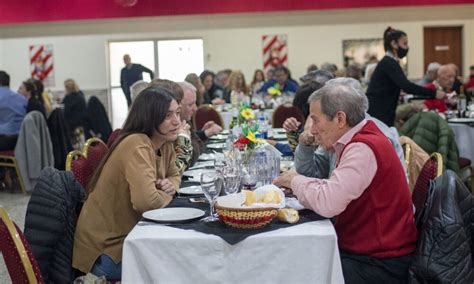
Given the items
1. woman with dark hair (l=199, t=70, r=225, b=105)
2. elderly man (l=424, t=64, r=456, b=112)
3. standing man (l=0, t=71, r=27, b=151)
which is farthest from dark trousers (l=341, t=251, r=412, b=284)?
woman with dark hair (l=199, t=70, r=225, b=105)

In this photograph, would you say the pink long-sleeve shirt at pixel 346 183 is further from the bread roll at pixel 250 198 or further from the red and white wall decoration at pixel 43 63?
the red and white wall decoration at pixel 43 63

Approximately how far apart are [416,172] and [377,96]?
2195 millimetres

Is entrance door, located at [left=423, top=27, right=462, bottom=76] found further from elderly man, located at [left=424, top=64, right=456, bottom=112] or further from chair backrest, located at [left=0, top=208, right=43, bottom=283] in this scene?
chair backrest, located at [left=0, top=208, right=43, bottom=283]

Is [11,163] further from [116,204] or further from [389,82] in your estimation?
[116,204]

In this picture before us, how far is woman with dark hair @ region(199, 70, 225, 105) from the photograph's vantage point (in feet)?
29.5

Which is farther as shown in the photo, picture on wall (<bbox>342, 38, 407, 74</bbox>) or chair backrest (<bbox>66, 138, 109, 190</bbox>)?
picture on wall (<bbox>342, 38, 407, 74</bbox>)

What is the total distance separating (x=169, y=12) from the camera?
9242 millimetres

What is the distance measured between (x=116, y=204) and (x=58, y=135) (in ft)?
15.9

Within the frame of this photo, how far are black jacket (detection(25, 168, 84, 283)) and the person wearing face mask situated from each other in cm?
353

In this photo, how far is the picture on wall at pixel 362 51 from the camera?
1205 centimetres

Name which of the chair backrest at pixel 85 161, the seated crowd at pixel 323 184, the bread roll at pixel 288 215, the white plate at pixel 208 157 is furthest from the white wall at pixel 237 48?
the bread roll at pixel 288 215

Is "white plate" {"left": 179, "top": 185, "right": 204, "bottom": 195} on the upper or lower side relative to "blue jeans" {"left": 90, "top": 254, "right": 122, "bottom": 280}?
upper

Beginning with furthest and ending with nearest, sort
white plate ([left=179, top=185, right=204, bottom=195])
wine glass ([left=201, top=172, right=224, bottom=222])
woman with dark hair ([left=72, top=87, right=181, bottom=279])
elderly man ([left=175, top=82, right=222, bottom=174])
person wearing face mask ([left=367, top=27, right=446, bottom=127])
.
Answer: person wearing face mask ([left=367, top=27, right=446, bottom=127]), elderly man ([left=175, top=82, right=222, bottom=174]), white plate ([left=179, top=185, right=204, bottom=195]), woman with dark hair ([left=72, top=87, right=181, bottom=279]), wine glass ([left=201, top=172, right=224, bottom=222])

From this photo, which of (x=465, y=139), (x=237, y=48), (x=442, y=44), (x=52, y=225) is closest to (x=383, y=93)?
(x=465, y=139)
